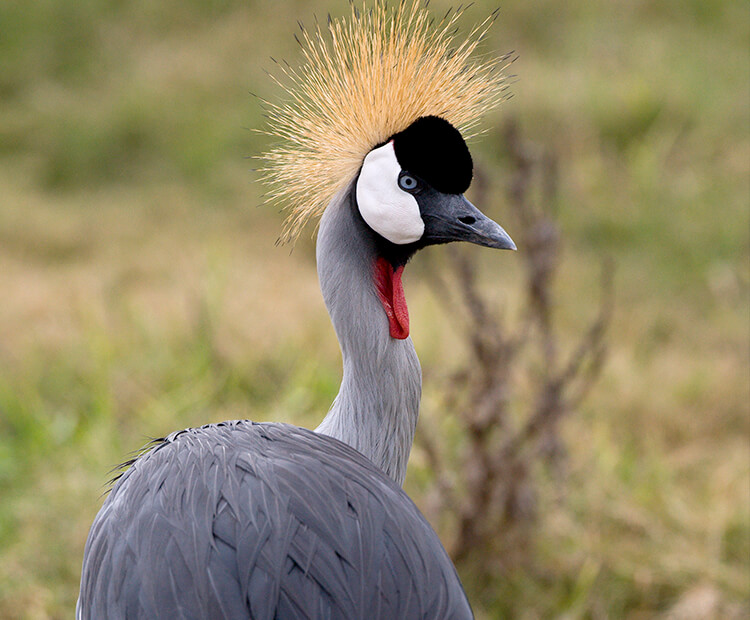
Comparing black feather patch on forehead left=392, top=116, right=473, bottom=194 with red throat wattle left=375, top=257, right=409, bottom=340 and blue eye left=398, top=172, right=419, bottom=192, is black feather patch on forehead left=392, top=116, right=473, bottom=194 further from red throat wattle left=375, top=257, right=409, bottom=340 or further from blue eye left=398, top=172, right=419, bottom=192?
red throat wattle left=375, top=257, right=409, bottom=340

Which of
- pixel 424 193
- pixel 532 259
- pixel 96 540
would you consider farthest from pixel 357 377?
pixel 532 259

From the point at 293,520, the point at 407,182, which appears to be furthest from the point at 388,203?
the point at 293,520

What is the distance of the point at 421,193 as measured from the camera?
1.24 m

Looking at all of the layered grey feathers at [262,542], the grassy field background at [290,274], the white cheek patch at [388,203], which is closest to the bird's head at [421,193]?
the white cheek patch at [388,203]

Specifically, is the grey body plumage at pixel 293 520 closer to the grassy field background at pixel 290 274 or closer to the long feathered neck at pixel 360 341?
the long feathered neck at pixel 360 341

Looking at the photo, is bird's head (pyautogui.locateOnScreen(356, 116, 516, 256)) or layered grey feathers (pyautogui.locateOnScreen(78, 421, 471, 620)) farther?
bird's head (pyautogui.locateOnScreen(356, 116, 516, 256))

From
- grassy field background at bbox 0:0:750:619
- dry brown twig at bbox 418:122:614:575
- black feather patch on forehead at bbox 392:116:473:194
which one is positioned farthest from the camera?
grassy field background at bbox 0:0:750:619

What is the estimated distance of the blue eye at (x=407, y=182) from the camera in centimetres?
123

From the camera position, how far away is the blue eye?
4.02 ft

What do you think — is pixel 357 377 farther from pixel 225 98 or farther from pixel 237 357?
pixel 225 98

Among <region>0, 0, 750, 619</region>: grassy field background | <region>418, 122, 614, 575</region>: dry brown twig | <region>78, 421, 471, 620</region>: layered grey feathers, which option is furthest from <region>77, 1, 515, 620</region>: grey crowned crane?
<region>0, 0, 750, 619</region>: grassy field background

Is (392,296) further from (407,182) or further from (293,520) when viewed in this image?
(293,520)

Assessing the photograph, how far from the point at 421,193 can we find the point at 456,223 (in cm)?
7

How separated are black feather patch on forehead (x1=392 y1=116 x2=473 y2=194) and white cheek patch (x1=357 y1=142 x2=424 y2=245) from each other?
0.02m
